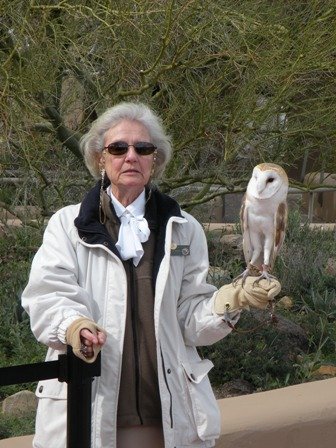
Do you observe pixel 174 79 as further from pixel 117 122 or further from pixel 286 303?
pixel 117 122

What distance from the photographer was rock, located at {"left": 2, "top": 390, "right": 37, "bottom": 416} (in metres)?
5.16

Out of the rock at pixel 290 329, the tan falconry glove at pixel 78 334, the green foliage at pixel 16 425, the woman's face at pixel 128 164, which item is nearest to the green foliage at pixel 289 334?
the rock at pixel 290 329

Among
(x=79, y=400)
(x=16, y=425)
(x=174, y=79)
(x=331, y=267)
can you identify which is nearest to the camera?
(x=79, y=400)

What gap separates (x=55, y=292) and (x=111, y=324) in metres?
0.19

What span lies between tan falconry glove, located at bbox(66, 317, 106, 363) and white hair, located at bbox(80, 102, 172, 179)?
670 millimetres

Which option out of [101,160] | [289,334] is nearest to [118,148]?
[101,160]

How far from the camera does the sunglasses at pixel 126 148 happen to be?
321cm

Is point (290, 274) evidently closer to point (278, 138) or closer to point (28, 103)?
point (278, 138)

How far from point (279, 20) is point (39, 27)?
61.7 inches

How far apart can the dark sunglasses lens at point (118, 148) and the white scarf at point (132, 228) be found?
0.15m

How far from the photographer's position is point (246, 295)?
9.93 feet

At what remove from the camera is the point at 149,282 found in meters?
3.15

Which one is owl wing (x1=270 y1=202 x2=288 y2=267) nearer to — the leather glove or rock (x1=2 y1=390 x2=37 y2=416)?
the leather glove

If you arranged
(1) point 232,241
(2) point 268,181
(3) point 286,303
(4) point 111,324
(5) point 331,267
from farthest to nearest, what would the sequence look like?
(1) point 232,241
(5) point 331,267
(3) point 286,303
(4) point 111,324
(2) point 268,181
